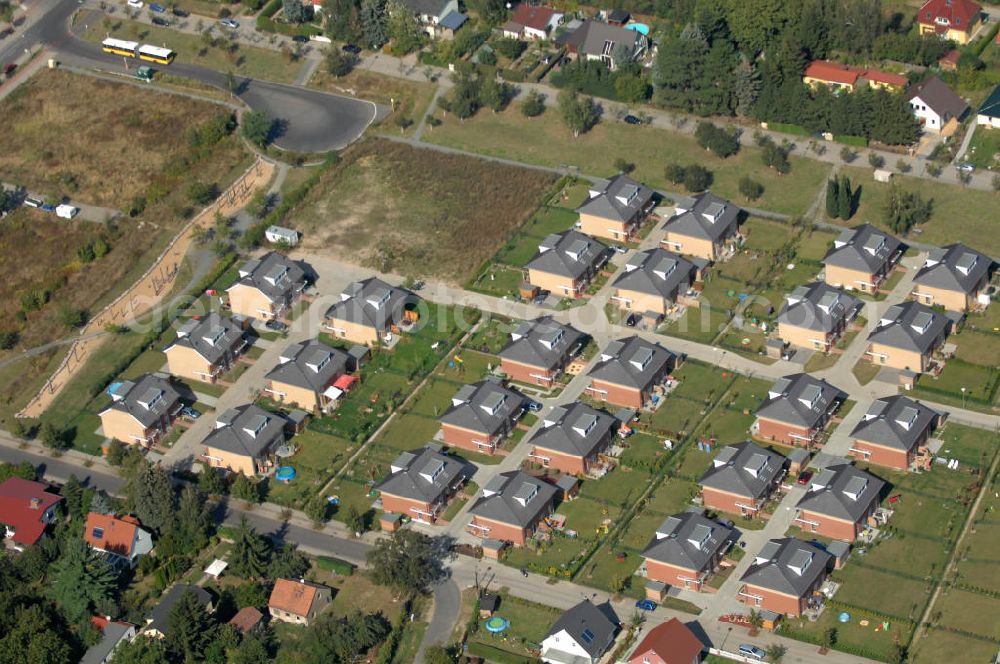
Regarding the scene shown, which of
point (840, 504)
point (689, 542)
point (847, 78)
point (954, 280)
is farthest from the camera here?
point (847, 78)

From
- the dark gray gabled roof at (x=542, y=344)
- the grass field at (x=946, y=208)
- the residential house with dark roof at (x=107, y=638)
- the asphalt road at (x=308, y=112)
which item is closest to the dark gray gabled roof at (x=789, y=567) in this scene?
the dark gray gabled roof at (x=542, y=344)

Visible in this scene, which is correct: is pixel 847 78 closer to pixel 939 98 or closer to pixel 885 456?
pixel 939 98

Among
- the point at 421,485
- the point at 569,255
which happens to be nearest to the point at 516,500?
the point at 421,485

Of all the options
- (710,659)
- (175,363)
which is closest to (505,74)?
(175,363)

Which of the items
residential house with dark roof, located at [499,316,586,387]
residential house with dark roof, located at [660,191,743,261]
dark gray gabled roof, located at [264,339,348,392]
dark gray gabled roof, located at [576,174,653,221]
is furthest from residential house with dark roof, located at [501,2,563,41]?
dark gray gabled roof, located at [264,339,348,392]

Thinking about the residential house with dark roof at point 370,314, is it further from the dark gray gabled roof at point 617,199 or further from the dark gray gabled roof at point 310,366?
the dark gray gabled roof at point 617,199
